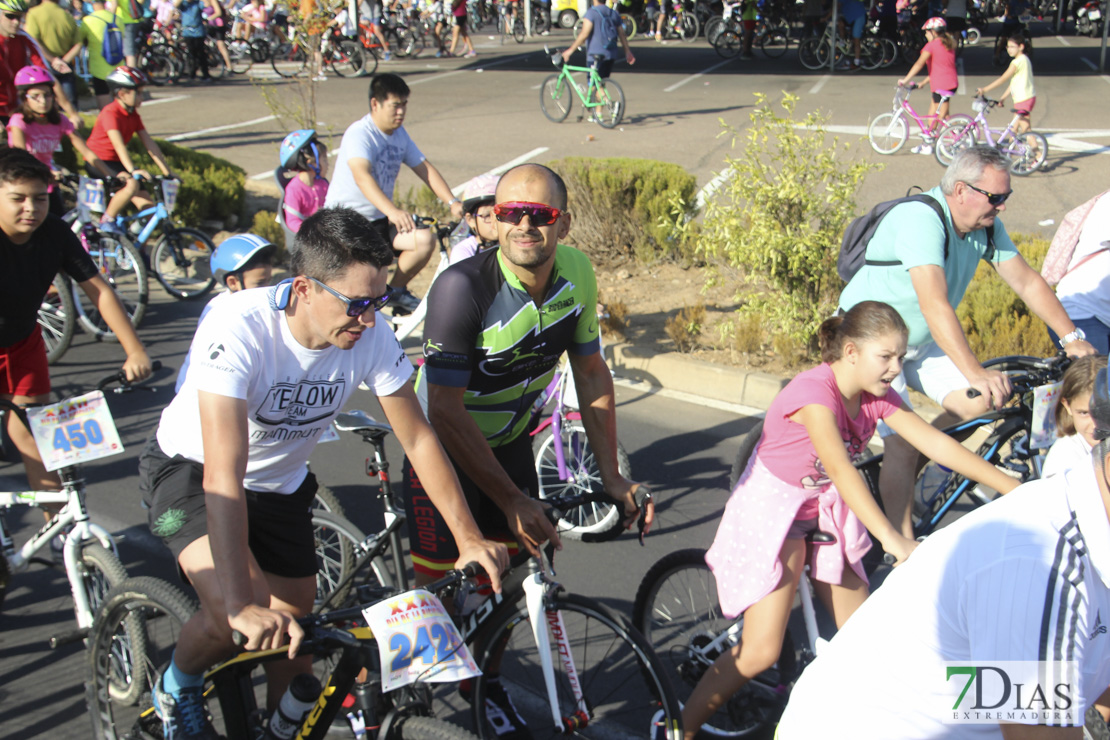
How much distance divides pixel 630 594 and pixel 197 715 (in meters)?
2.08

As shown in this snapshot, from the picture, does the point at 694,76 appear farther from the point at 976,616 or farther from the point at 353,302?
the point at 976,616

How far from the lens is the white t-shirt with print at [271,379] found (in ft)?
8.18

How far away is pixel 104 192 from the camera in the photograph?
25.5 feet

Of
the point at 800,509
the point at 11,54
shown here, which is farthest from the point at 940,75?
the point at 800,509

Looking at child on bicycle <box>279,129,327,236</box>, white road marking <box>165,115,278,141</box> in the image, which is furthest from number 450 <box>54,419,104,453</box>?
white road marking <box>165,115,278,141</box>

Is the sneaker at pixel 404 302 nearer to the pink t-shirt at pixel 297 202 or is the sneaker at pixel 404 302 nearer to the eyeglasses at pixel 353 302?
the pink t-shirt at pixel 297 202

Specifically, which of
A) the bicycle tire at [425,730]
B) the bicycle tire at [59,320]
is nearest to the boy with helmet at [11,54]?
the bicycle tire at [59,320]

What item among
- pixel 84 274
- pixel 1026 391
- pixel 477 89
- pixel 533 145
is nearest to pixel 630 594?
pixel 1026 391

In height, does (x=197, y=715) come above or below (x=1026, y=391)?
below

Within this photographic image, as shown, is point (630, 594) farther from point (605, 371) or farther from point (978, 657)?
point (978, 657)

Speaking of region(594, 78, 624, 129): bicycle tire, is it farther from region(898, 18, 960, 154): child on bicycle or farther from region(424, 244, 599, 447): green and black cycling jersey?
region(424, 244, 599, 447): green and black cycling jersey

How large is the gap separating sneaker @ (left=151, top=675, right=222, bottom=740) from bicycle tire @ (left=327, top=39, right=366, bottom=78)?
23.1 metres

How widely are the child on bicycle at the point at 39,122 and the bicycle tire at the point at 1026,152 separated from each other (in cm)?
1115

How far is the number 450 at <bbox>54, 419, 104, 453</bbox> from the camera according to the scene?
355cm
